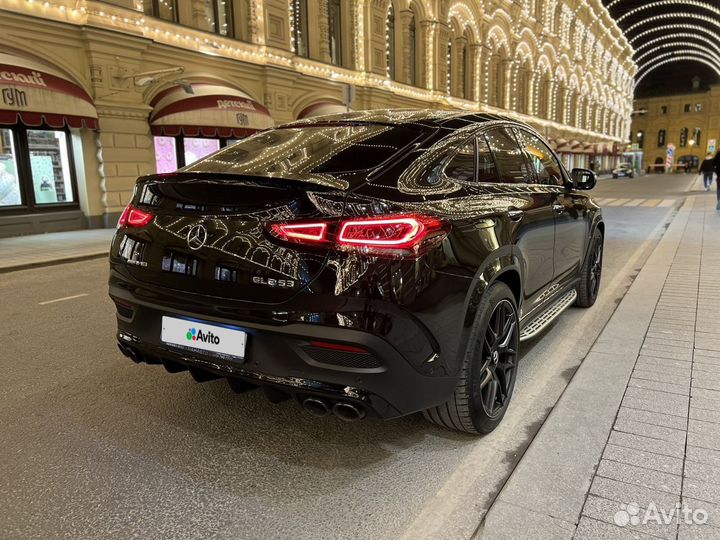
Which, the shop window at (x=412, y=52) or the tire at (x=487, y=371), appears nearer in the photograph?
the tire at (x=487, y=371)

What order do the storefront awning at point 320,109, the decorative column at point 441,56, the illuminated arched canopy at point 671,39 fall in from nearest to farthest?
the storefront awning at point 320,109 → the decorative column at point 441,56 → the illuminated arched canopy at point 671,39

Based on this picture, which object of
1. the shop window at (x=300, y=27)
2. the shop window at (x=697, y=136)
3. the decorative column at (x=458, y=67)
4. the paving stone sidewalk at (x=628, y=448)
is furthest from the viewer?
the shop window at (x=697, y=136)

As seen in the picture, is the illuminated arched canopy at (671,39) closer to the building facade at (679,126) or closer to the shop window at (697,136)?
the building facade at (679,126)

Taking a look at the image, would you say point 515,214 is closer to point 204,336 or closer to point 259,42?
point 204,336

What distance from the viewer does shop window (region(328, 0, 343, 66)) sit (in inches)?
817

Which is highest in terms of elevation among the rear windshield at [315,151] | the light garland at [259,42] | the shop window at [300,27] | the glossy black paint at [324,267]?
the shop window at [300,27]

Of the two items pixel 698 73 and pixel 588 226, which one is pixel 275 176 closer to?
pixel 588 226

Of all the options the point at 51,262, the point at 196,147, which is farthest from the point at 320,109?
the point at 51,262

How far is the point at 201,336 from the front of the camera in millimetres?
2494

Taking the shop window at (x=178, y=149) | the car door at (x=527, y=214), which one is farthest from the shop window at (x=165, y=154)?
the car door at (x=527, y=214)

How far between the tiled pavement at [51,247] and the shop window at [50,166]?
110 cm

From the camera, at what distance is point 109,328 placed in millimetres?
4957

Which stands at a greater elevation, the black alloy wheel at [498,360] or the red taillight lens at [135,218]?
the red taillight lens at [135,218]

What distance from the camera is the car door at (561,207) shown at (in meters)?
4.07
